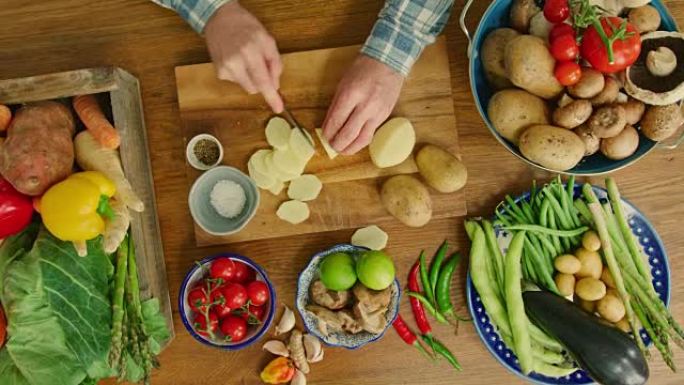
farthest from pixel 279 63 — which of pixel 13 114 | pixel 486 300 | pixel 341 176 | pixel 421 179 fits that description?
pixel 486 300

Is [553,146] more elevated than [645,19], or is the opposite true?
[645,19]

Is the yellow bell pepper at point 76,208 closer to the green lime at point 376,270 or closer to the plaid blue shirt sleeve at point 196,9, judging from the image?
the plaid blue shirt sleeve at point 196,9

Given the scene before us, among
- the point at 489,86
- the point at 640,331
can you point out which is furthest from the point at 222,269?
the point at 640,331

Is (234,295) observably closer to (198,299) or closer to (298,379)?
(198,299)

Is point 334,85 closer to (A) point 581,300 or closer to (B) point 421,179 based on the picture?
(B) point 421,179

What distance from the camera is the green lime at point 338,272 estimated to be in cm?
121

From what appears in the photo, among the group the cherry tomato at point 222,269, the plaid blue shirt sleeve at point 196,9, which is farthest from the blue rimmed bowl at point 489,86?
the cherry tomato at point 222,269

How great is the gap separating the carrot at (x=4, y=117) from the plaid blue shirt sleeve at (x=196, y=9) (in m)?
0.37

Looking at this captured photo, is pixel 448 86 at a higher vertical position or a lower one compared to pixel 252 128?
higher

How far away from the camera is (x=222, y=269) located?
47.8 inches

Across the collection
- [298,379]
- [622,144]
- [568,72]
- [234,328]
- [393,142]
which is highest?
[568,72]

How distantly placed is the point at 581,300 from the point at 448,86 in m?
0.55

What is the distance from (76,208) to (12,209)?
13 centimetres

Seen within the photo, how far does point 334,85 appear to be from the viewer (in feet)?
4.14
